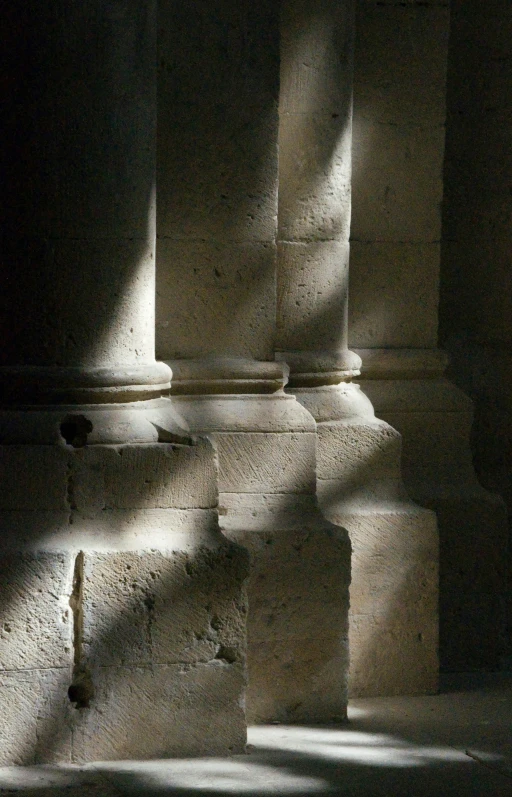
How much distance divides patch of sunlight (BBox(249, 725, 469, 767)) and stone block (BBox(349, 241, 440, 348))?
6.53 feet

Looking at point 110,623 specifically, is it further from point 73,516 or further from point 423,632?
point 423,632

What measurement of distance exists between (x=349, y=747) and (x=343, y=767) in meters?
0.28

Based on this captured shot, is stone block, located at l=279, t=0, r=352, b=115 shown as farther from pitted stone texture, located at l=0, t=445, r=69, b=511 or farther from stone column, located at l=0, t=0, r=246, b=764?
pitted stone texture, located at l=0, t=445, r=69, b=511

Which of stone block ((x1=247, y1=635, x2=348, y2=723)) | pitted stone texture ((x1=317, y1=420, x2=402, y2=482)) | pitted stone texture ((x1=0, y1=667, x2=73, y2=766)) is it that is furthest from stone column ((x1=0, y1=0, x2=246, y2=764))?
pitted stone texture ((x1=317, y1=420, x2=402, y2=482))

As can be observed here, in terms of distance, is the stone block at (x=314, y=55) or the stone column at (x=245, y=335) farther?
the stone block at (x=314, y=55)

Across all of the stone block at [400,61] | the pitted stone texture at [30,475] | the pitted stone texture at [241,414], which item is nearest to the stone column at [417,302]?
the stone block at [400,61]

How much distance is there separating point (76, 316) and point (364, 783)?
181 centimetres

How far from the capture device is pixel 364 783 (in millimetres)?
4910

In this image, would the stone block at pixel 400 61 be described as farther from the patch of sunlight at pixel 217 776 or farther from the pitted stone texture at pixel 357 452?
the patch of sunlight at pixel 217 776

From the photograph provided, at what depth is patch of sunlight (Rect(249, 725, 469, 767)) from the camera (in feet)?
17.1

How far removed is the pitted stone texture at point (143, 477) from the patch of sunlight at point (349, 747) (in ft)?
3.01

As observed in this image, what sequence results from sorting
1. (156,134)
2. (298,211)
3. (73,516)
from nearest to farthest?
(73,516), (156,134), (298,211)

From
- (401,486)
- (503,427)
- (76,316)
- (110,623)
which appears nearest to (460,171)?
(503,427)

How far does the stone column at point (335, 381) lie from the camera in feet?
20.6
